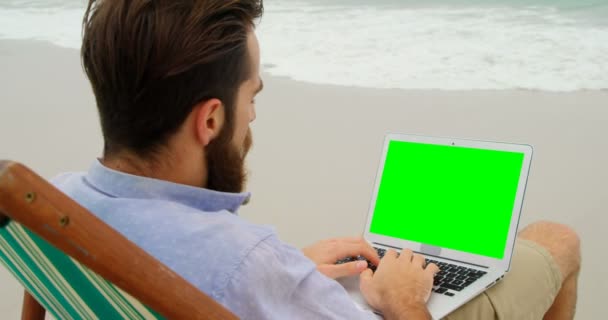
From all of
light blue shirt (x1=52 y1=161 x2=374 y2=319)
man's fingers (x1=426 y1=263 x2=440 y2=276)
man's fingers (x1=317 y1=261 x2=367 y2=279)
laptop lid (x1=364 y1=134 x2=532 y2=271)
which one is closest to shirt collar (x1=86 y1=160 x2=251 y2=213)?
light blue shirt (x1=52 y1=161 x2=374 y2=319)

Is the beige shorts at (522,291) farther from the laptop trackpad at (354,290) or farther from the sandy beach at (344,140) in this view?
the sandy beach at (344,140)

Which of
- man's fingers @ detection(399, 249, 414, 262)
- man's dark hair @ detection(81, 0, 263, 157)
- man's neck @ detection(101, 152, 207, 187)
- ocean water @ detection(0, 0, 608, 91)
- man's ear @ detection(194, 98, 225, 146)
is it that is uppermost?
man's dark hair @ detection(81, 0, 263, 157)

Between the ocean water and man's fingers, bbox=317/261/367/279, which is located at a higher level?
man's fingers, bbox=317/261/367/279

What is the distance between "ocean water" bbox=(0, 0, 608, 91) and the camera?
4.79m

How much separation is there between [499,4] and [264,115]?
4821 mm

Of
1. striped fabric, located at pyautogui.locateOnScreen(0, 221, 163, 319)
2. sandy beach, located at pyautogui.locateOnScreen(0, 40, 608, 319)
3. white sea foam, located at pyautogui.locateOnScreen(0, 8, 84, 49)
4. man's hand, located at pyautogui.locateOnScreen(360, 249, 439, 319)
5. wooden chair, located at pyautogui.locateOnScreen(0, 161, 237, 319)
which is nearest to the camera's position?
wooden chair, located at pyautogui.locateOnScreen(0, 161, 237, 319)

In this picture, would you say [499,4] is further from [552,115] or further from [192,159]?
[192,159]

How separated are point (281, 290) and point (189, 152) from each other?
24 centimetres

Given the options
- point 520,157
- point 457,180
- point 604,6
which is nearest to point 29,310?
point 457,180

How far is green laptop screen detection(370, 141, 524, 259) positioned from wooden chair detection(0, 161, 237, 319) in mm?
851

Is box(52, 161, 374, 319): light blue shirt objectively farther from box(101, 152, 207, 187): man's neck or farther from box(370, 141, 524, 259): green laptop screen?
box(370, 141, 524, 259): green laptop screen

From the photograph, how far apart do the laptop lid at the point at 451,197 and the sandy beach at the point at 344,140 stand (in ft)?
2.99

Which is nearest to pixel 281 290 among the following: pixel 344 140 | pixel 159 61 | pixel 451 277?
pixel 159 61

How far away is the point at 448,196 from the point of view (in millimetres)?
1644
